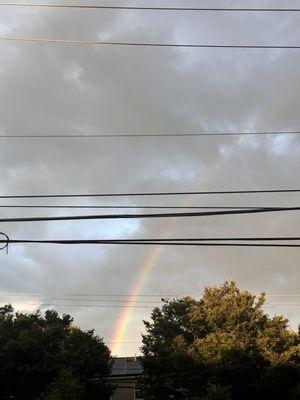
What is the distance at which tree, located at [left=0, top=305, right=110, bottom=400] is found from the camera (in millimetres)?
41219

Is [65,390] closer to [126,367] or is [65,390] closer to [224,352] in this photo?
[224,352]

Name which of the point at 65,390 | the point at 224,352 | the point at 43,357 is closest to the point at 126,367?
the point at 43,357

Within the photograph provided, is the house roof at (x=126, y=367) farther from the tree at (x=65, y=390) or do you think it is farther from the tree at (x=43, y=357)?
the tree at (x=65, y=390)

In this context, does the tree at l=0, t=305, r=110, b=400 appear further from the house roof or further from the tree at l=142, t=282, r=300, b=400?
the house roof

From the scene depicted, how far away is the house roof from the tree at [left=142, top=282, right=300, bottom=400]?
11706mm

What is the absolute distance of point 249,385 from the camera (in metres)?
40.8

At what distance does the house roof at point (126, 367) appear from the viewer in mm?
56938

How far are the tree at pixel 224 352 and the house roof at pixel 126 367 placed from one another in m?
11.7

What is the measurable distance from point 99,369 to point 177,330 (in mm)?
7957

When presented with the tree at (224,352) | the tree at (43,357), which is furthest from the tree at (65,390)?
the tree at (224,352)

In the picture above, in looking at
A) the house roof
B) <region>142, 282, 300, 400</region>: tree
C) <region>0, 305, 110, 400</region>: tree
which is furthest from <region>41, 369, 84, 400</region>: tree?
the house roof

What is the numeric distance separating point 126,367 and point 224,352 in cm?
2388

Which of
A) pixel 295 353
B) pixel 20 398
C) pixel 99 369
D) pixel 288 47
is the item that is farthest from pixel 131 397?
pixel 288 47

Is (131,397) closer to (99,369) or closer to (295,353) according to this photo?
(99,369)
